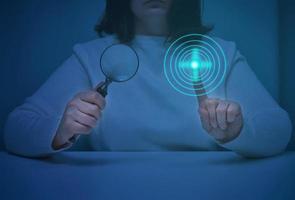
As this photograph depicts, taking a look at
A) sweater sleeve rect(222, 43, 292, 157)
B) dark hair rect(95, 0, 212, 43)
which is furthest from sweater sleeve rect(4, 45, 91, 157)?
sweater sleeve rect(222, 43, 292, 157)

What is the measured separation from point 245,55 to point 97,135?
16.4 inches

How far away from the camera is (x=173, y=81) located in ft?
3.87

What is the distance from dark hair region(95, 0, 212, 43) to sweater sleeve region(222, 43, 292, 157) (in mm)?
137

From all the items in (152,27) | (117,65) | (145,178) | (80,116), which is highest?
(152,27)

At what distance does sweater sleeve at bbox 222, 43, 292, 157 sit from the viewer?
115 cm

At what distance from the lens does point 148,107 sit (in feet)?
3.89

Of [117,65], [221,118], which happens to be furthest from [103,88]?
[221,118]

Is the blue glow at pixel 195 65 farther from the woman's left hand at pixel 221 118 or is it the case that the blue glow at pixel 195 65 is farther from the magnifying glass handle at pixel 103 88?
the magnifying glass handle at pixel 103 88

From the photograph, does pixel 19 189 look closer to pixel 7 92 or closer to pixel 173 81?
pixel 7 92

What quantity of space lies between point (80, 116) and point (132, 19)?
290 millimetres

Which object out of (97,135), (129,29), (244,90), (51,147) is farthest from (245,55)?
(51,147)

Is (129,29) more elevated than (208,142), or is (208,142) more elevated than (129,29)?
(129,29)

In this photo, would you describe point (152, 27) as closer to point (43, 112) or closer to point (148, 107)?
point (148, 107)

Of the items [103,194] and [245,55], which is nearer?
[103,194]
